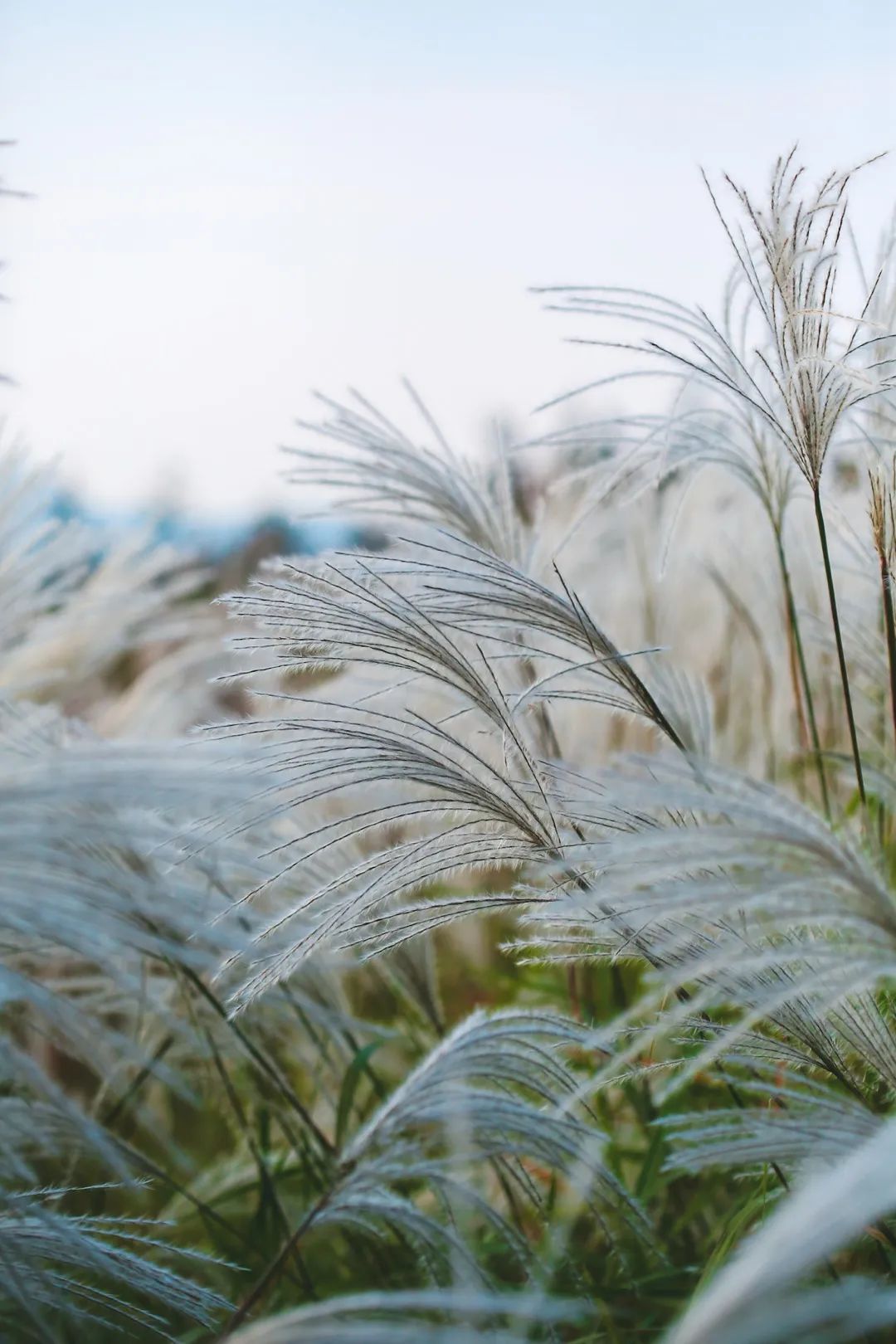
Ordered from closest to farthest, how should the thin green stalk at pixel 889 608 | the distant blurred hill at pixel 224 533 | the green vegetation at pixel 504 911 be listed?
the green vegetation at pixel 504 911
the thin green stalk at pixel 889 608
the distant blurred hill at pixel 224 533

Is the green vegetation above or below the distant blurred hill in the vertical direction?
below

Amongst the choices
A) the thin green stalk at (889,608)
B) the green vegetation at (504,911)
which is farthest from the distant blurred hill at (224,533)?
the thin green stalk at (889,608)

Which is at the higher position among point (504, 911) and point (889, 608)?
point (889, 608)

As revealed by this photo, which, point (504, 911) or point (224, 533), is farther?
point (224, 533)

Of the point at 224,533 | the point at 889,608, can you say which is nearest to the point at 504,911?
the point at 889,608

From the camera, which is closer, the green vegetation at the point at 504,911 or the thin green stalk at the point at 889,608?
the green vegetation at the point at 504,911

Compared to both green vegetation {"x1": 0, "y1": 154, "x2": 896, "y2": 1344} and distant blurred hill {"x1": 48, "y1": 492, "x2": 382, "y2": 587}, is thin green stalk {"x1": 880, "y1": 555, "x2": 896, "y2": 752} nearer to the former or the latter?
green vegetation {"x1": 0, "y1": 154, "x2": 896, "y2": 1344}

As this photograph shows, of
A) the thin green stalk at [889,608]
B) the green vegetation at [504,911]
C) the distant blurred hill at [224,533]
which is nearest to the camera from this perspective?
the green vegetation at [504,911]

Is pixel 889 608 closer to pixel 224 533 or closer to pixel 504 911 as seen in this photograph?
pixel 504 911

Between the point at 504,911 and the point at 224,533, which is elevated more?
the point at 224,533

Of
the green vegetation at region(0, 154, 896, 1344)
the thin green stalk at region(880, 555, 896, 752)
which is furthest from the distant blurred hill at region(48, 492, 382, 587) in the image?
the thin green stalk at region(880, 555, 896, 752)

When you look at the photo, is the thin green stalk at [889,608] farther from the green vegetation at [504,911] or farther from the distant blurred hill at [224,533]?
the distant blurred hill at [224,533]

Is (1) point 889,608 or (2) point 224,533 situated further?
(2) point 224,533

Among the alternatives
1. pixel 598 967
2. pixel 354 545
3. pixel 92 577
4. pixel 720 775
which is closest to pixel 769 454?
pixel 354 545
